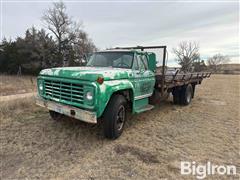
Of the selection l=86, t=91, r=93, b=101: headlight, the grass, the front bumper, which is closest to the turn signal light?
l=86, t=91, r=93, b=101: headlight

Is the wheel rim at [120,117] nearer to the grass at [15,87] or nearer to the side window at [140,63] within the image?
the side window at [140,63]

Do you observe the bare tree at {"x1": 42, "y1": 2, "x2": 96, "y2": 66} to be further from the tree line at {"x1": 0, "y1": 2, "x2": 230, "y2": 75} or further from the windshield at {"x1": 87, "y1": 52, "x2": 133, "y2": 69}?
the windshield at {"x1": 87, "y1": 52, "x2": 133, "y2": 69}

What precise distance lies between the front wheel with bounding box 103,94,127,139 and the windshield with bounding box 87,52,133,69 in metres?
1.16

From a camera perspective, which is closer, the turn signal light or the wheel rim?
the turn signal light

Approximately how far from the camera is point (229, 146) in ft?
13.7

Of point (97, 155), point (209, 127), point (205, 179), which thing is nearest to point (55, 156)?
point (97, 155)

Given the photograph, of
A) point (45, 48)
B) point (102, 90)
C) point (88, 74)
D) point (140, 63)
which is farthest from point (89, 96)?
point (45, 48)

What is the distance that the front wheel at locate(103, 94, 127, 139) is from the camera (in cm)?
408

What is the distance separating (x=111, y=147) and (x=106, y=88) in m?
1.26

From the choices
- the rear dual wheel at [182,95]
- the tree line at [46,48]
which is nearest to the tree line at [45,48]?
the tree line at [46,48]

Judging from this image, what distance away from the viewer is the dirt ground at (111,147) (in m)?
3.19

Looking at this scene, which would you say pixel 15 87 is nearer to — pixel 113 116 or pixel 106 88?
pixel 113 116

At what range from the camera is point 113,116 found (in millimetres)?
4086

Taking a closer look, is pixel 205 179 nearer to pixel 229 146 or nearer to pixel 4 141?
pixel 229 146
